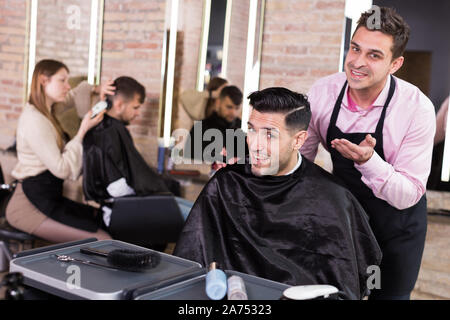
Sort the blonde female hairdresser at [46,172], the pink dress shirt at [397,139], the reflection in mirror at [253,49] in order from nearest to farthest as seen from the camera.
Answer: the pink dress shirt at [397,139] < the blonde female hairdresser at [46,172] < the reflection in mirror at [253,49]

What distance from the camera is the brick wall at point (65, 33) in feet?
13.5

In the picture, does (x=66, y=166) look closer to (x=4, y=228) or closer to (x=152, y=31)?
(x=4, y=228)

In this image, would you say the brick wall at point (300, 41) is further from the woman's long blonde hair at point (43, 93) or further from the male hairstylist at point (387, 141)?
the woman's long blonde hair at point (43, 93)

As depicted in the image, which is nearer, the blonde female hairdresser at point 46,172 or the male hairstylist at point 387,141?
the male hairstylist at point 387,141

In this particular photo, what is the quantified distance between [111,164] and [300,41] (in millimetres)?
1421

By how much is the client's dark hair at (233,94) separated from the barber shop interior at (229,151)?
0.04ft

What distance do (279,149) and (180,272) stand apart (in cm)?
94

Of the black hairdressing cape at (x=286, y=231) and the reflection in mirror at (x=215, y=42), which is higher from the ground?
the reflection in mirror at (x=215, y=42)

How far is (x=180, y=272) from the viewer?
1099 millimetres

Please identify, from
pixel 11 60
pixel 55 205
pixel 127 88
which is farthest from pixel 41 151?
pixel 11 60

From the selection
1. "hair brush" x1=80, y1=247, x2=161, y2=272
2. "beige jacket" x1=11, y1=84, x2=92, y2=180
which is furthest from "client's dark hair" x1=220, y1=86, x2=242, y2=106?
"hair brush" x1=80, y1=247, x2=161, y2=272

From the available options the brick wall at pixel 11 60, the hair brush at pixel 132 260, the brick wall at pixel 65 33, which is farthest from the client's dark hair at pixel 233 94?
the hair brush at pixel 132 260

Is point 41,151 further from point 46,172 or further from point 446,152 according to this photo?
point 446,152

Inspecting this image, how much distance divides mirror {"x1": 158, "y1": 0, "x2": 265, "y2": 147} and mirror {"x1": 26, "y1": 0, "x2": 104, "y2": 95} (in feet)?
2.33
